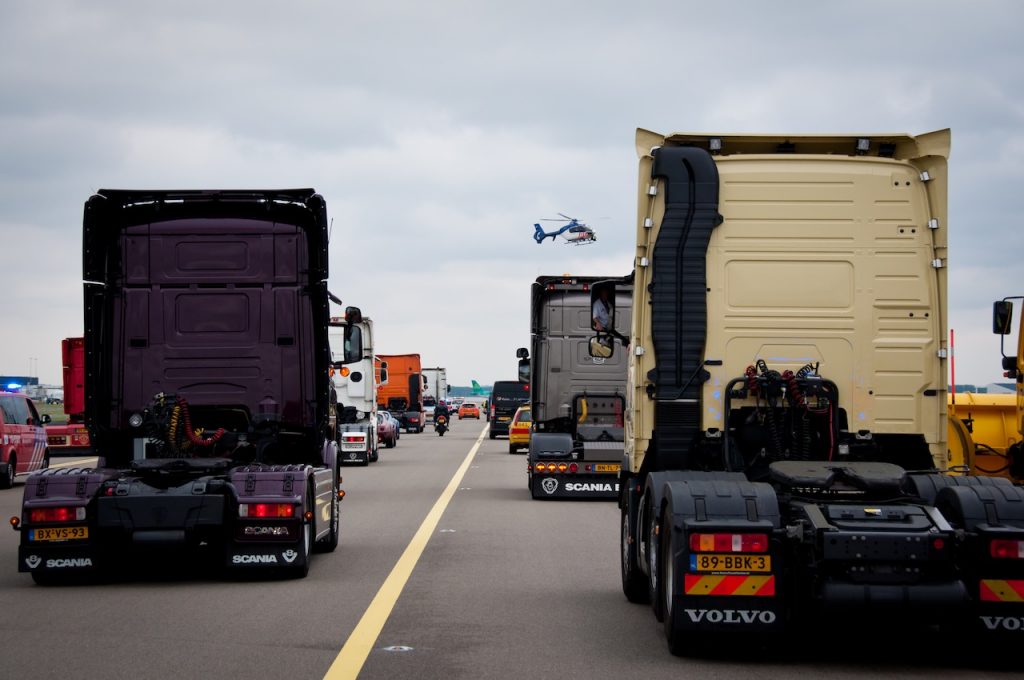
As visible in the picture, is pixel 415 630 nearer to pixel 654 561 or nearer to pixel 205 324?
pixel 654 561

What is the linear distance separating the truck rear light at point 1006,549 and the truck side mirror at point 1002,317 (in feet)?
20.8

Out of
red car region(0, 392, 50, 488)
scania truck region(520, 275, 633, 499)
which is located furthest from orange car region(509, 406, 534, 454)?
scania truck region(520, 275, 633, 499)

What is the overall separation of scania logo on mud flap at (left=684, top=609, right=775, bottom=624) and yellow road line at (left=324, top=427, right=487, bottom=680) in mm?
1964

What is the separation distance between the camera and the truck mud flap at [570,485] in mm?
23594

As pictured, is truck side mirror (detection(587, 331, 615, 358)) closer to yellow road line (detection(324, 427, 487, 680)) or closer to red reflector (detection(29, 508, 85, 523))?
yellow road line (detection(324, 427, 487, 680))

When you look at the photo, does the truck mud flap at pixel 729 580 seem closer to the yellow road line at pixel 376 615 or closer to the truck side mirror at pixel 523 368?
the yellow road line at pixel 376 615

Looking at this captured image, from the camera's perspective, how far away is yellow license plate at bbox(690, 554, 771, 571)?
821 centimetres

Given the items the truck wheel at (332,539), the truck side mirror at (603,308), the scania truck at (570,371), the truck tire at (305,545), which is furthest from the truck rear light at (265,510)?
the scania truck at (570,371)

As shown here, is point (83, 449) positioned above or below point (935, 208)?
below

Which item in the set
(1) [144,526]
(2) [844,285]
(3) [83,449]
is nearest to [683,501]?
(2) [844,285]

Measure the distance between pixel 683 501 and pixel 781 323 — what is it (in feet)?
7.62

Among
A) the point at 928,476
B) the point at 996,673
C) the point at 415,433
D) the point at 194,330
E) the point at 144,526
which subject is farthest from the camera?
the point at 415,433

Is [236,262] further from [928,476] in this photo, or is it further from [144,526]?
[928,476]

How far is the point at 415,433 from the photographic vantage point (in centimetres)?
7881
